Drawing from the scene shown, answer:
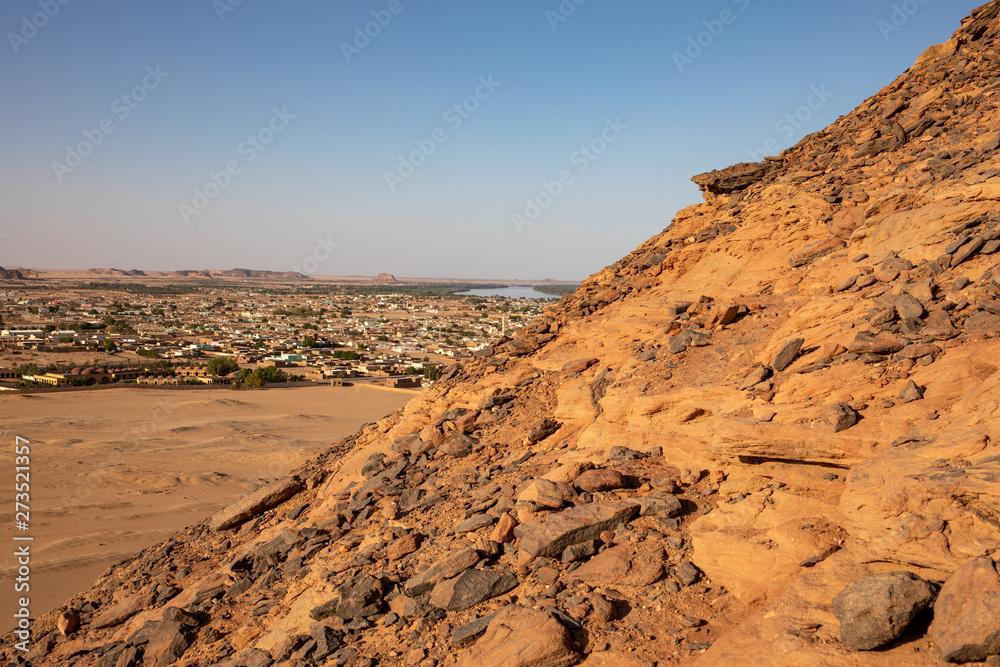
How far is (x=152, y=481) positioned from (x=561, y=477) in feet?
71.3

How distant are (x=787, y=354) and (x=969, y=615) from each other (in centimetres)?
396

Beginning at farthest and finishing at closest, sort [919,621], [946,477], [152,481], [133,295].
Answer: [133,295], [152,481], [946,477], [919,621]

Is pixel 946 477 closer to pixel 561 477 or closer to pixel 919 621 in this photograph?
pixel 919 621

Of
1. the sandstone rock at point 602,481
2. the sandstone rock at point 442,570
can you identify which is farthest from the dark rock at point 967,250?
the sandstone rock at point 442,570

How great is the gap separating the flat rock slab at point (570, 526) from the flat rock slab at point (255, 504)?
21.7 ft

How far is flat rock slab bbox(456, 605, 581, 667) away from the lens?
17.7 ft

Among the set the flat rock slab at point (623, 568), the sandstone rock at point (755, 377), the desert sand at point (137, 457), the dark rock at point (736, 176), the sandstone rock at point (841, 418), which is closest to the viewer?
the flat rock slab at point (623, 568)

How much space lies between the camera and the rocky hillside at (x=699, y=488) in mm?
5094

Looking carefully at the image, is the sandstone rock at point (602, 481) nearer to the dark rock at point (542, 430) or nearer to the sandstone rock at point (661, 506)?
the sandstone rock at point (661, 506)

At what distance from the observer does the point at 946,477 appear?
4984 mm

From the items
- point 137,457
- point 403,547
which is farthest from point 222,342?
point 403,547

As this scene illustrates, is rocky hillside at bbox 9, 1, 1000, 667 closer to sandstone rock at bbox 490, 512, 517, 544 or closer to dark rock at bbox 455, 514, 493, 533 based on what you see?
sandstone rock at bbox 490, 512, 517, 544

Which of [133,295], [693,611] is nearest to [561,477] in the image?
[693,611]

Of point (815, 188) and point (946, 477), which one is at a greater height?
point (815, 188)
